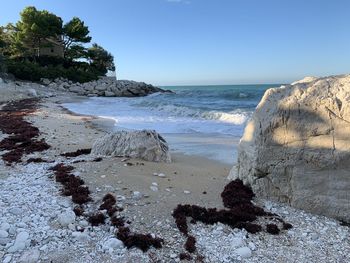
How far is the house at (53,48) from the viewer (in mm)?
→ 61116

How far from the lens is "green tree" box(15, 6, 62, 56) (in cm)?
5584

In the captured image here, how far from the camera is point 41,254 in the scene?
3.78m

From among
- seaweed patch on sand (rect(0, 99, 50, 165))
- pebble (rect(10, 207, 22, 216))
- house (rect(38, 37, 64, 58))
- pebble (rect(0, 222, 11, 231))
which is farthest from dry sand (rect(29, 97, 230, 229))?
house (rect(38, 37, 64, 58))

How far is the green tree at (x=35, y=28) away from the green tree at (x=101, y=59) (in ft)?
28.4

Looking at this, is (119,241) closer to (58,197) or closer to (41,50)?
(58,197)

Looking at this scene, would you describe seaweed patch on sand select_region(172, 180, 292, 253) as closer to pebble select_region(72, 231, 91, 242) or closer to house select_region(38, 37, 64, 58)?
pebble select_region(72, 231, 91, 242)

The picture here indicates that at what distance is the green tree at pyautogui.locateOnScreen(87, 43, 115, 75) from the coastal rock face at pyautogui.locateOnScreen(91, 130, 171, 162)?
60.7m

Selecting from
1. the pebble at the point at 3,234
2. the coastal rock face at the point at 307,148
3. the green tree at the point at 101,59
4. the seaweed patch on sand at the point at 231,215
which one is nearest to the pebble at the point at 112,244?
the seaweed patch on sand at the point at 231,215

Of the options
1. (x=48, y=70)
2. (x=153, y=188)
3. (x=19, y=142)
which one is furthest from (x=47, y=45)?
(x=153, y=188)

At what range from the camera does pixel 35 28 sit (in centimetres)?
5475

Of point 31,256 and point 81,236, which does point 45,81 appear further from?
point 31,256

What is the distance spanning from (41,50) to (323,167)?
65.7 m

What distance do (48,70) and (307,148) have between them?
171 ft

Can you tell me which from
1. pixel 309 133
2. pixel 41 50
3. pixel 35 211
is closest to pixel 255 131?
pixel 309 133
